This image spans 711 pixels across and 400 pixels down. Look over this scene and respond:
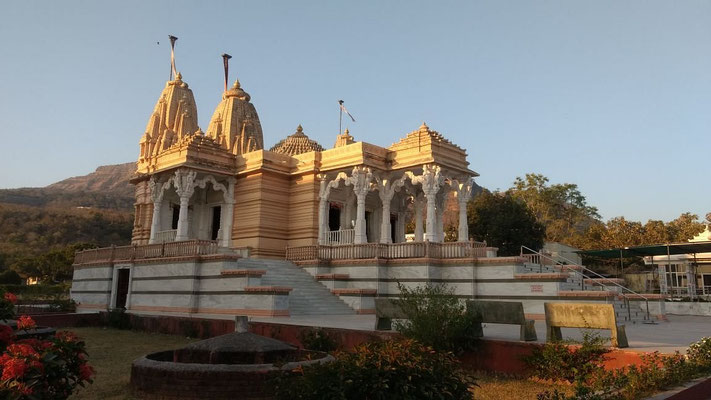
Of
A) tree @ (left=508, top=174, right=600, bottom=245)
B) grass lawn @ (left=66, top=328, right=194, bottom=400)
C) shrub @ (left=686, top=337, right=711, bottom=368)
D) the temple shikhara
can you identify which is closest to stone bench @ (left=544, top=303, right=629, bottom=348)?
shrub @ (left=686, top=337, right=711, bottom=368)

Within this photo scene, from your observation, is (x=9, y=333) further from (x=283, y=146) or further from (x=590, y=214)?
(x=590, y=214)

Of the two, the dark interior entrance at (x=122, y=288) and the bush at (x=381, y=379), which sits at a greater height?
the dark interior entrance at (x=122, y=288)

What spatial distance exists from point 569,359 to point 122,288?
21.0 m

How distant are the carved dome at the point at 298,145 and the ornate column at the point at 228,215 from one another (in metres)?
6.79

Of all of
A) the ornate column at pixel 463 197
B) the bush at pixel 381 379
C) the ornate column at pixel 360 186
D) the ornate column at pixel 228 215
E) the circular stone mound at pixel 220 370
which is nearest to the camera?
the bush at pixel 381 379

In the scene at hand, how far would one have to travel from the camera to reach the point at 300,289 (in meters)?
19.9

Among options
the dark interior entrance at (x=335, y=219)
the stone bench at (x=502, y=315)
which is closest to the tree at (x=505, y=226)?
the dark interior entrance at (x=335, y=219)

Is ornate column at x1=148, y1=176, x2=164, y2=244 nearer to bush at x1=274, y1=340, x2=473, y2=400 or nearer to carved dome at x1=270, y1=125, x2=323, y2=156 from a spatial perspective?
carved dome at x1=270, y1=125, x2=323, y2=156

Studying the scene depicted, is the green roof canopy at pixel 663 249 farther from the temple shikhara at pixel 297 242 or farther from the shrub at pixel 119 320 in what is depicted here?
the shrub at pixel 119 320

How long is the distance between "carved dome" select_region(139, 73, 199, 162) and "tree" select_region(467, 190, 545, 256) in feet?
68.6

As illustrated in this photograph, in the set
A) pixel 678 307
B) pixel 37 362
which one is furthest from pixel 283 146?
pixel 37 362

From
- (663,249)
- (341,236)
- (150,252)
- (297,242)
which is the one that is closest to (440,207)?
(341,236)

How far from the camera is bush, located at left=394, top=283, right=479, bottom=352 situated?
873 cm

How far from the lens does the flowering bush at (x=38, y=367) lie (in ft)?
13.4
